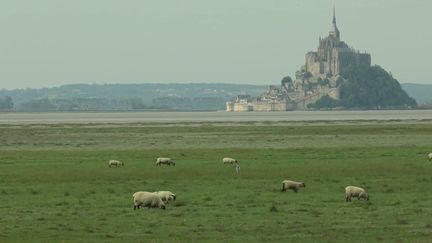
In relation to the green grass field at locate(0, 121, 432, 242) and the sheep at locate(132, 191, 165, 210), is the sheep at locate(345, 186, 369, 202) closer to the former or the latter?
the green grass field at locate(0, 121, 432, 242)

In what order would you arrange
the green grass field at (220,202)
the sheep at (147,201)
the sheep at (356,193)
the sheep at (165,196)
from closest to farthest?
the green grass field at (220,202) → the sheep at (147,201) → the sheep at (165,196) → the sheep at (356,193)

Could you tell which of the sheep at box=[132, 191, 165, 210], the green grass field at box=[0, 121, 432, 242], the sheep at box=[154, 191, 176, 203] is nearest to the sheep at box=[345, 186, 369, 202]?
the green grass field at box=[0, 121, 432, 242]

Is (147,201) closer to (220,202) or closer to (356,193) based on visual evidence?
(220,202)

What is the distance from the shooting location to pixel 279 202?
26641 millimetres

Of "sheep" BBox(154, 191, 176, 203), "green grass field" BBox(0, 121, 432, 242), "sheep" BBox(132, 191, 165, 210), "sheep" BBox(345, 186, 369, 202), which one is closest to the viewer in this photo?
"green grass field" BBox(0, 121, 432, 242)

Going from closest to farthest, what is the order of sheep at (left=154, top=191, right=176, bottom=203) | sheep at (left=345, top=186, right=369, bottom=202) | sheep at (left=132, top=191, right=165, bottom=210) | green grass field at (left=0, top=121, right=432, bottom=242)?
green grass field at (left=0, top=121, right=432, bottom=242), sheep at (left=132, top=191, right=165, bottom=210), sheep at (left=154, top=191, right=176, bottom=203), sheep at (left=345, top=186, right=369, bottom=202)

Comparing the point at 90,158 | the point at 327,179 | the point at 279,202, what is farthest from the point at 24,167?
the point at 279,202

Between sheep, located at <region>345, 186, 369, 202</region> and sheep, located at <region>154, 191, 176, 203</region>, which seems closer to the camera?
sheep, located at <region>154, 191, 176, 203</region>

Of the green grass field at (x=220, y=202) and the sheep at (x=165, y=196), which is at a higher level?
the sheep at (x=165, y=196)

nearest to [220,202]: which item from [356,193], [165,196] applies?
[165,196]

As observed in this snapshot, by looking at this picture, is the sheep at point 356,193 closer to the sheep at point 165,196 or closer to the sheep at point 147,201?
the sheep at point 165,196

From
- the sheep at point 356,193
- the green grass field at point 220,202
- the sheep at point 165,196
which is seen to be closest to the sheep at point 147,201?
the green grass field at point 220,202

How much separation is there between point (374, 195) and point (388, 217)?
5055 mm

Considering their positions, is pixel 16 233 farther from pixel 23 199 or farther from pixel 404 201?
pixel 404 201
